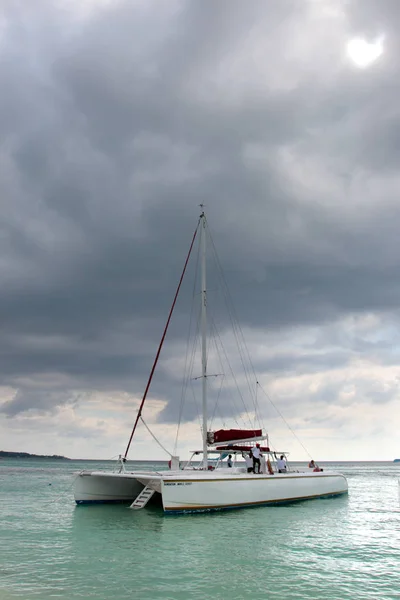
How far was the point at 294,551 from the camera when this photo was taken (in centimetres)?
1276

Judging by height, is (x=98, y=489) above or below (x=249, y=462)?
below

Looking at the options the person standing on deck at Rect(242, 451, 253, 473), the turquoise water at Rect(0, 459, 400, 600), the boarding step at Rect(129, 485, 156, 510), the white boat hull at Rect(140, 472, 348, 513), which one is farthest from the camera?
the person standing on deck at Rect(242, 451, 253, 473)

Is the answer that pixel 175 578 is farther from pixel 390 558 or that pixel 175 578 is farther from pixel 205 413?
pixel 205 413

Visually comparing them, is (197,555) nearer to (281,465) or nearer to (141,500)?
(141,500)

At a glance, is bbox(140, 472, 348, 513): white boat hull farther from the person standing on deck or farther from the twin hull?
the person standing on deck

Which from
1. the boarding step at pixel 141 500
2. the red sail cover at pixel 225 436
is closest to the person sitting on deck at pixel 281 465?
the red sail cover at pixel 225 436

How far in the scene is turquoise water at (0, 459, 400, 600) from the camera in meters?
9.22

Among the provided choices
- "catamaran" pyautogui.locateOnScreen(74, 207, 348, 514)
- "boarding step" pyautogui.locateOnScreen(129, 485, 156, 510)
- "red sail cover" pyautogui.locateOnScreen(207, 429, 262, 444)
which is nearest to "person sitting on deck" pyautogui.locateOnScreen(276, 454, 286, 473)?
"catamaran" pyautogui.locateOnScreen(74, 207, 348, 514)

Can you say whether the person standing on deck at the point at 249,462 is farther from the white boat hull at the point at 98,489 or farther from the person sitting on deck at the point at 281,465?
the white boat hull at the point at 98,489

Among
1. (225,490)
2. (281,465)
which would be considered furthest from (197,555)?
(281,465)

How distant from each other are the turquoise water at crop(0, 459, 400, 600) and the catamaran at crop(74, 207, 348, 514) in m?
0.65

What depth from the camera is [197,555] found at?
39.1ft

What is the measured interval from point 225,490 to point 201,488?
1.15 meters

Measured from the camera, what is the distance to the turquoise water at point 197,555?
9.22m
